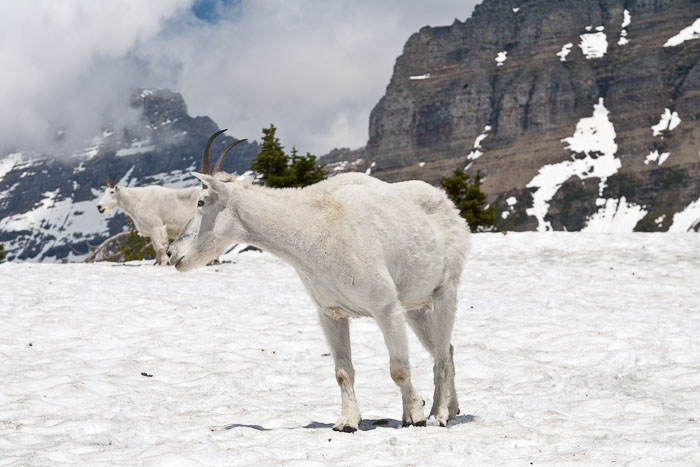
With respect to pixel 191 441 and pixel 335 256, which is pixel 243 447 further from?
pixel 335 256

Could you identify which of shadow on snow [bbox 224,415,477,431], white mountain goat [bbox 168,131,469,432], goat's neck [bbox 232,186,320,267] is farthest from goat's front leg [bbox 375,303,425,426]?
goat's neck [bbox 232,186,320,267]

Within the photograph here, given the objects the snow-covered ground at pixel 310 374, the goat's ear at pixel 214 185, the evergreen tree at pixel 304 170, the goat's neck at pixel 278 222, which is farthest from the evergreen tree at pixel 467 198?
the goat's ear at pixel 214 185

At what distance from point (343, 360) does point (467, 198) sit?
5763cm

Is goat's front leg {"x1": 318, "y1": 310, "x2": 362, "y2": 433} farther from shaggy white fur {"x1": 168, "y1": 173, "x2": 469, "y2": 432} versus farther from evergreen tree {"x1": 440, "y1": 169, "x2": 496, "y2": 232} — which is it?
evergreen tree {"x1": 440, "y1": 169, "x2": 496, "y2": 232}

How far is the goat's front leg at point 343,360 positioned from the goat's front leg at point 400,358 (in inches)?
18.3

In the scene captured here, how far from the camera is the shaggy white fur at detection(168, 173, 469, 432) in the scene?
Answer: 261 inches

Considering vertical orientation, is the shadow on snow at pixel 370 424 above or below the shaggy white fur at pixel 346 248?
below

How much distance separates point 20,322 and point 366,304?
8.92 metres

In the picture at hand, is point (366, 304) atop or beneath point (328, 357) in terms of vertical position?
atop

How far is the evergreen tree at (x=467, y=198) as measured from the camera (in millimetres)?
59406

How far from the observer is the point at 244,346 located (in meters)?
11.7

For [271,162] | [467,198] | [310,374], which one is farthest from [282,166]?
[310,374]

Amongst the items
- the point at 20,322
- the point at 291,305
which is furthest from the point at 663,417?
the point at 20,322

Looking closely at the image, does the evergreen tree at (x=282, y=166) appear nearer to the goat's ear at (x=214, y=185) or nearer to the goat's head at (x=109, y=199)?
the goat's head at (x=109, y=199)
